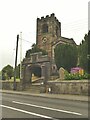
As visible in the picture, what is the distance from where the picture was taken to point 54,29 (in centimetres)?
8031

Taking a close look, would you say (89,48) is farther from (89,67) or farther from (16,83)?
(16,83)

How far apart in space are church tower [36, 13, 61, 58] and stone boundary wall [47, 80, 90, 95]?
149ft

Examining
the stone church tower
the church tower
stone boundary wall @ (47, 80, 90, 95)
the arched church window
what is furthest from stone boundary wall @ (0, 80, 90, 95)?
the arched church window

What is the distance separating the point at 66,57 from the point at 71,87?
19383mm

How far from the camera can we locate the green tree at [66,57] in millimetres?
48125

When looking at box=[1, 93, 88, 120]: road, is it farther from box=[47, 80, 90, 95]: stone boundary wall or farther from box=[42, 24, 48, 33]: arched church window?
box=[42, 24, 48, 33]: arched church window

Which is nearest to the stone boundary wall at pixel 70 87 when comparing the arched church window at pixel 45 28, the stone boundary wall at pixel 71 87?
the stone boundary wall at pixel 71 87

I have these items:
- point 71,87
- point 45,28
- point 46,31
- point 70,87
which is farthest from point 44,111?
point 45,28

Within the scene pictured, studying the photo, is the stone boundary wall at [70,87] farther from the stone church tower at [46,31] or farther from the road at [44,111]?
the stone church tower at [46,31]

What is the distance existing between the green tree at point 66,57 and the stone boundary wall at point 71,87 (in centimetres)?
1612

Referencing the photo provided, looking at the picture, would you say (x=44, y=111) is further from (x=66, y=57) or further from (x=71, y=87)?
(x=66, y=57)

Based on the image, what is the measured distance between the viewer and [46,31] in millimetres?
81375

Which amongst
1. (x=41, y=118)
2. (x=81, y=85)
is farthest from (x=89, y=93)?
(x=41, y=118)

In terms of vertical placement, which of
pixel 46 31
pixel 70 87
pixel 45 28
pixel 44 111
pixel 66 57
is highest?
pixel 45 28
